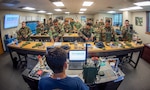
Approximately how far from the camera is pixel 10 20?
26.7 ft

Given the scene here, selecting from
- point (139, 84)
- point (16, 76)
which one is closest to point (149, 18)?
point (139, 84)

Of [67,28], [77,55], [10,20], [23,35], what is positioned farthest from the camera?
[67,28]

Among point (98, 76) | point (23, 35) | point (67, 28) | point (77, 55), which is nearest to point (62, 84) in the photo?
point (98, 76)

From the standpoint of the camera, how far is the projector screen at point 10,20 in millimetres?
7658

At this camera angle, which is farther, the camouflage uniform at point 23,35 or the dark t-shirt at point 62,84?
the camouflage uniform at point 23,35

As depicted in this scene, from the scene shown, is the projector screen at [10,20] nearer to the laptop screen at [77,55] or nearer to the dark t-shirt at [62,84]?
the laptop screen at [77,55]

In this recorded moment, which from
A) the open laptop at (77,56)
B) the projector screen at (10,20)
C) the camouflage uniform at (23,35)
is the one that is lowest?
the open laptop at (77,56)

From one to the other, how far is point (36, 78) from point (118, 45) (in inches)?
121

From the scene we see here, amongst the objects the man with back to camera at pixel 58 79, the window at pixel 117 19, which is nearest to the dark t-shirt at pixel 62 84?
the man with back to camera at pixel 58 79

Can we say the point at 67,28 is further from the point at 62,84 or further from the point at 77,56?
the point at 62,84

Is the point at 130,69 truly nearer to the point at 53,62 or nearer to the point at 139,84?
the point at 139,84

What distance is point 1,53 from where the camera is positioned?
732cm

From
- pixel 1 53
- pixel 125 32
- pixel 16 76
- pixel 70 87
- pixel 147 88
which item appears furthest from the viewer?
pixel 1 53

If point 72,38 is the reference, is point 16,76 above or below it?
below
